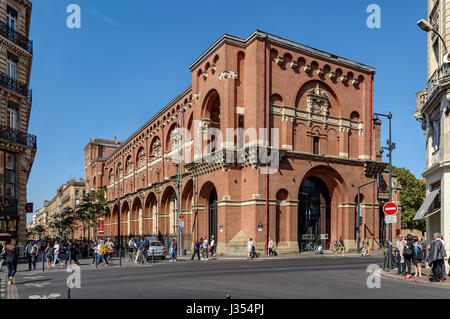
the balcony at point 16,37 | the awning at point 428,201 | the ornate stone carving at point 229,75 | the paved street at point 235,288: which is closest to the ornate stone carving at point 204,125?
the ornate stone carving at point 229,75

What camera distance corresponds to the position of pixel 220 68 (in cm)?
3766

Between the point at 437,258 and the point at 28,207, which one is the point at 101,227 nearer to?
the point at 28,207

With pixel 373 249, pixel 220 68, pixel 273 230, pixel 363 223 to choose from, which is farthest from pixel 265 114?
pixel 373 249

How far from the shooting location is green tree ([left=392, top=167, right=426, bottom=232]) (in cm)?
6669

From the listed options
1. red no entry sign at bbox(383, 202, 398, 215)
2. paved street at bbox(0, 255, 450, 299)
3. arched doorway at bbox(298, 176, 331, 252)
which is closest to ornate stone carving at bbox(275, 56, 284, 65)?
arched doorway at bbox(298, 176, 331, 252)

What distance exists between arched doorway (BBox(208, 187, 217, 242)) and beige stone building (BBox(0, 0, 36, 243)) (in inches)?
644

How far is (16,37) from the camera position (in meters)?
30.0

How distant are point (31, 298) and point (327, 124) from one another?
3282cm

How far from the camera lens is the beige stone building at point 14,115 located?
28453 millimetres

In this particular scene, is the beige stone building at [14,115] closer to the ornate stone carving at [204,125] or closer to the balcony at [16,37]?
the balcony at [16,37]

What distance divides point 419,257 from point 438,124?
23.7 ft

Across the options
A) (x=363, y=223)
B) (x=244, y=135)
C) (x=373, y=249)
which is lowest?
(x=373, y=249)

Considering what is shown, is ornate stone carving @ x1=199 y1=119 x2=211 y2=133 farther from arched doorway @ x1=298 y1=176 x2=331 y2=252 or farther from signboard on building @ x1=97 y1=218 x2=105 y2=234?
signboard on building @ x1=97 y1=218 x2=105 y2=234
